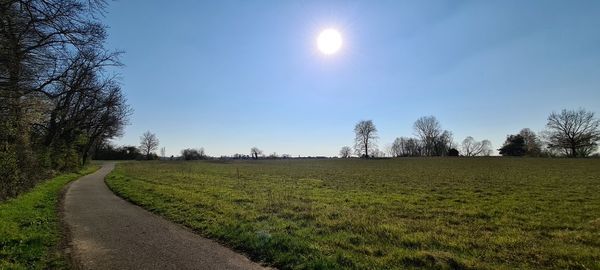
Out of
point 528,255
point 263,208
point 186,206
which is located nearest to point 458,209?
point 528,255

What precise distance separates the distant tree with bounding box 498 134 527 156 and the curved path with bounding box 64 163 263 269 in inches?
4534

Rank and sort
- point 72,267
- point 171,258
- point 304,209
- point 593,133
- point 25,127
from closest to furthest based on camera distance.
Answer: point 72,267, point 171,258, point 304,209, point 25,127, point 593,133

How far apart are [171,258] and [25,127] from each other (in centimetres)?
1429

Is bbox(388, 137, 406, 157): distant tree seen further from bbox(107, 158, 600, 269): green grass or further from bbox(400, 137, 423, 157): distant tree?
bbox(107, 158, 600, 269): green grass

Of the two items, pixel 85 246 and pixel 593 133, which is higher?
pixel 593 133

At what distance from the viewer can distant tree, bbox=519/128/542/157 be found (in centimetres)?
9215

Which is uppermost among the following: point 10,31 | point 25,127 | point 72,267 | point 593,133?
point 593,133

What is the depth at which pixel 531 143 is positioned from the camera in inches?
4094

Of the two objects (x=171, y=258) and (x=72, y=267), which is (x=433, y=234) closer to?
(x=171, y=258)

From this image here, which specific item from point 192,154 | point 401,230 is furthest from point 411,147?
point 401,230

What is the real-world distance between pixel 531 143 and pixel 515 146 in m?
4.50

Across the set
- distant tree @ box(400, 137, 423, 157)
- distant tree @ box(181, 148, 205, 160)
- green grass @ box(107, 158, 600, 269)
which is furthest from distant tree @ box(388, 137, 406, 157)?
green grass @ box(107, 158, 600, 269)

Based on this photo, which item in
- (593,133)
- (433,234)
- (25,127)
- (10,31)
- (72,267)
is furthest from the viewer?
(593,133)

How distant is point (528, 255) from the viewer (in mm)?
6988
